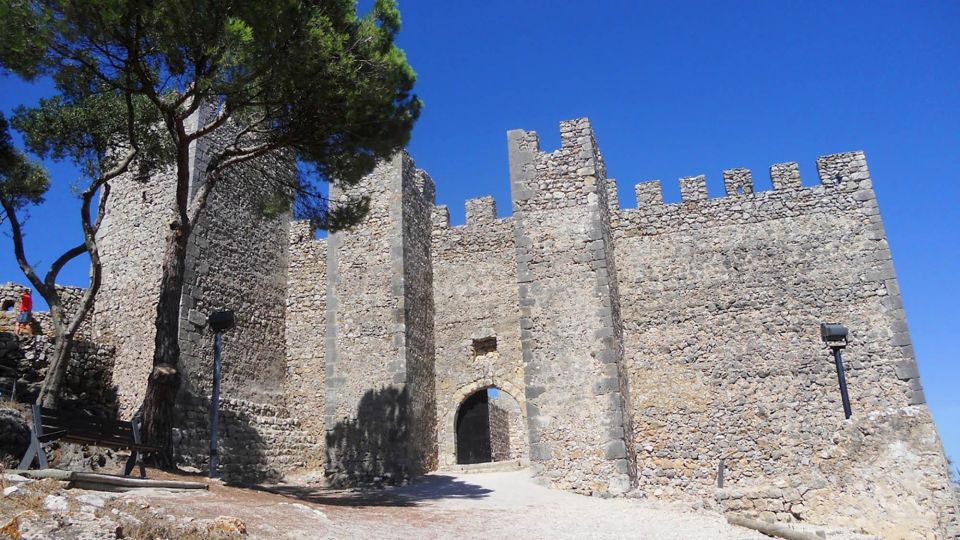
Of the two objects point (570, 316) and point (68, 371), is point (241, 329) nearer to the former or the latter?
point (68, 371)

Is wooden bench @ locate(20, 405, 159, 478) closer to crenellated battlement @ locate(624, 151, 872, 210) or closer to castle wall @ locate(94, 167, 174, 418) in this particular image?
castle wall @ locate(94, 167, 174, 418)

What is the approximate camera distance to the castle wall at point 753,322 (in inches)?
519

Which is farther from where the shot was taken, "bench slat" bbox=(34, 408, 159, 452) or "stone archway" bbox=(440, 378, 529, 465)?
"stone archway" bbox=(440, 378, 529, 465)

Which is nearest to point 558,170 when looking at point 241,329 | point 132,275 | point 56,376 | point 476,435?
point 241,329

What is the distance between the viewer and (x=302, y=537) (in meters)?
6.76

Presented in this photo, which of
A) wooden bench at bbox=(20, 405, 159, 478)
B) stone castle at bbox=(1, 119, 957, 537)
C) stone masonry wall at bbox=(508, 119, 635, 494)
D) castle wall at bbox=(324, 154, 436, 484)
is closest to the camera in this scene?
wooden bench at bbox=(20, 405, 159, 478)

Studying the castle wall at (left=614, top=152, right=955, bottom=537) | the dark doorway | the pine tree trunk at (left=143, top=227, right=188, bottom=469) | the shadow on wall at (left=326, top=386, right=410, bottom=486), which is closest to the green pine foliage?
the pine tree trunk at (left=143, top=227, right=188, bottom=469)

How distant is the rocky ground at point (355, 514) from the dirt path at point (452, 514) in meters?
0.01

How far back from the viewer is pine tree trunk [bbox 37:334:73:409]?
10.1 meters

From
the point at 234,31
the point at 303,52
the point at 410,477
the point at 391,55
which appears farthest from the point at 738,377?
the point at 234,31

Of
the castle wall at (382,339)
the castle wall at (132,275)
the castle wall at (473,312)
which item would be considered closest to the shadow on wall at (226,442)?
the castle wall at (132,275)

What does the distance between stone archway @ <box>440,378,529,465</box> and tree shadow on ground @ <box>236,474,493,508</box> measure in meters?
1.63

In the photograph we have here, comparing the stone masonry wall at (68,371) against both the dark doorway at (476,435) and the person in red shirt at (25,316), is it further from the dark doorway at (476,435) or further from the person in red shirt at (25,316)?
the dark doorway at (476,435)

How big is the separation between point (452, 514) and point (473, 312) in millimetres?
7260
